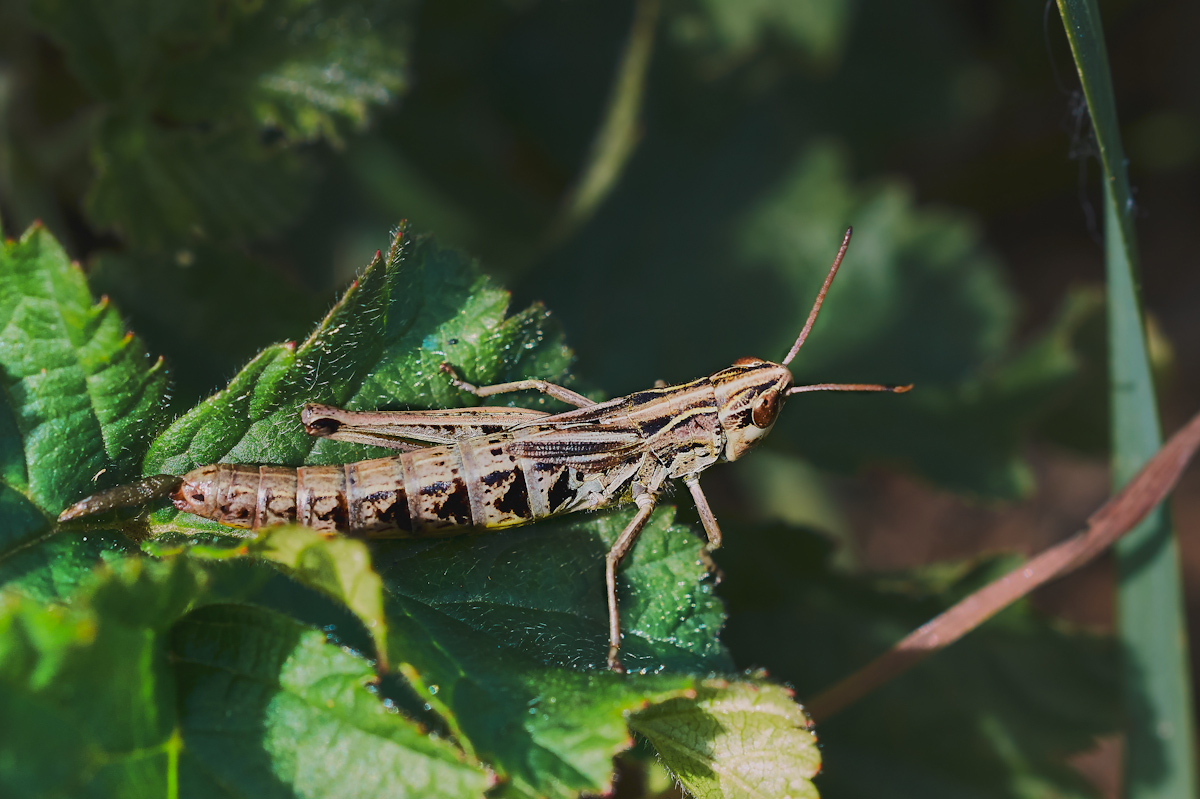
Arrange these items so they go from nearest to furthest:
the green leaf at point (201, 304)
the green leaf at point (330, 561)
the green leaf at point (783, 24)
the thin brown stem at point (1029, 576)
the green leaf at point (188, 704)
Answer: the green leaf at point (188, 704)
the green leaf at point (330, 561)
the thin brown stem at point (1029, 576)
the green leaf at point (201, 304)
the green leaf at point (783, 24)

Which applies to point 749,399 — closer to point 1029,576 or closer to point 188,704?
point 1029,576

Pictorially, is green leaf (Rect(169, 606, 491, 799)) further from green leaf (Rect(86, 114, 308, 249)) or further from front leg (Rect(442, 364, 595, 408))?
green leaf (Rect(86, 114, 308, 249))

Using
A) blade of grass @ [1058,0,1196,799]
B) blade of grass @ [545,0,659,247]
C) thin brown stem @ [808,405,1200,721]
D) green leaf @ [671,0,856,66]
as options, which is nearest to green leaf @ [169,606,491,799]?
thin brown stem @ [808,405,1200,721]

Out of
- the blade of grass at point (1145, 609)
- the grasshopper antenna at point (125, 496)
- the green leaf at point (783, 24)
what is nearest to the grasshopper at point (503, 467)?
the grasshopper antenna at point (125, 496)

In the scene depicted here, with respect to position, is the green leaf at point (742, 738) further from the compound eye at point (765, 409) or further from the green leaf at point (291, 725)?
the compound eye at point (765, 409)

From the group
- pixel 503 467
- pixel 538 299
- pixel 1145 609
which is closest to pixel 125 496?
pixel 503 467
